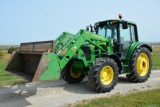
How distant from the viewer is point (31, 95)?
7.32 metres

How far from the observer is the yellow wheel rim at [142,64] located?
916 cm

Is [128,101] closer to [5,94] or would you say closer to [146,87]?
[146,87]

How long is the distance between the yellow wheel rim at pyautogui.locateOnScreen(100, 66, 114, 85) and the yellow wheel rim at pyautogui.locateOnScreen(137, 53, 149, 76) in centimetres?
193

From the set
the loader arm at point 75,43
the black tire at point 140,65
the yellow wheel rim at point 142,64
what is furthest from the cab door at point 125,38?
the loader arm at point 75,43

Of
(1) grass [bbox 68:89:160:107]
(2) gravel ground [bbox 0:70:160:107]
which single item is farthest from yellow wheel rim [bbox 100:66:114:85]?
(1) grass [bbox 68:89:160:107]

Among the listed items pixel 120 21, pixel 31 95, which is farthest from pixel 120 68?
pixel 31 95

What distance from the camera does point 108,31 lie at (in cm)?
889

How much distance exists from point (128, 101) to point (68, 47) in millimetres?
2548

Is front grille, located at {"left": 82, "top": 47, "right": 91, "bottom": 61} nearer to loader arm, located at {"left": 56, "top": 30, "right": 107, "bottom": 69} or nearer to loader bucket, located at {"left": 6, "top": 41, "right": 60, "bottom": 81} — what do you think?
loader arm, located at {"left": 56, "top": 30, "right": 107, "bottom": 69}

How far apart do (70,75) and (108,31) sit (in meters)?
2.40

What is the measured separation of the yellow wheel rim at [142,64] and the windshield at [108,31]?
154 centimetres

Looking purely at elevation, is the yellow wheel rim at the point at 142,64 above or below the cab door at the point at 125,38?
below

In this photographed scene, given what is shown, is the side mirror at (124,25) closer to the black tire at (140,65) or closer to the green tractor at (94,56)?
the green tractor at (94,56)

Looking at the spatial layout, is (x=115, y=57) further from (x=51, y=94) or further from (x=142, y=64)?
(x=51, y=94)
